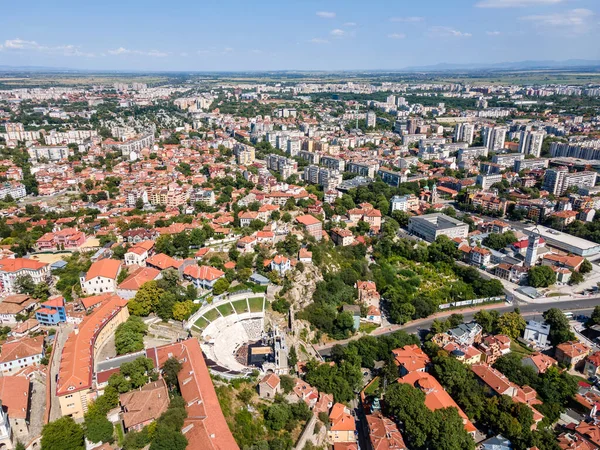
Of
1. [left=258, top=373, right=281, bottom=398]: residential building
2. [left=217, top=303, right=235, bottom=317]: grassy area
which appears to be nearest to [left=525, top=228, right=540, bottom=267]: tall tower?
[left=217, top=303, right=235, bottom=317]: grassy area

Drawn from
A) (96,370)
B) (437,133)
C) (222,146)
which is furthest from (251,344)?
(437,133)

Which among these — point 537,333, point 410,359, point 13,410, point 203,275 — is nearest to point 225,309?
point 203,275

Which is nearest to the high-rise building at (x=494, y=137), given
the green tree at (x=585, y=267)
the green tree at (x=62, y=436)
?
the green tree at (x=585, y=267)

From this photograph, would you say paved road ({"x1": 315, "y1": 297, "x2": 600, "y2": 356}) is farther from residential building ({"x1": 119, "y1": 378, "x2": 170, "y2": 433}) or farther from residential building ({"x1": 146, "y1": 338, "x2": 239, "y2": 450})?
residential building ({"x1": 119, "y1": 378, "x2": 170, "y2": 433})

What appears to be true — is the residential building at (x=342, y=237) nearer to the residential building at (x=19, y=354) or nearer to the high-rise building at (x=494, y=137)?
the residential building at (x=19, y=354)

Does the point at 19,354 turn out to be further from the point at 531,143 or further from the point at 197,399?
the point at 531,143

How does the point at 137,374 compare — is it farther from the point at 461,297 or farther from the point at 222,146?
the point at 222,146
